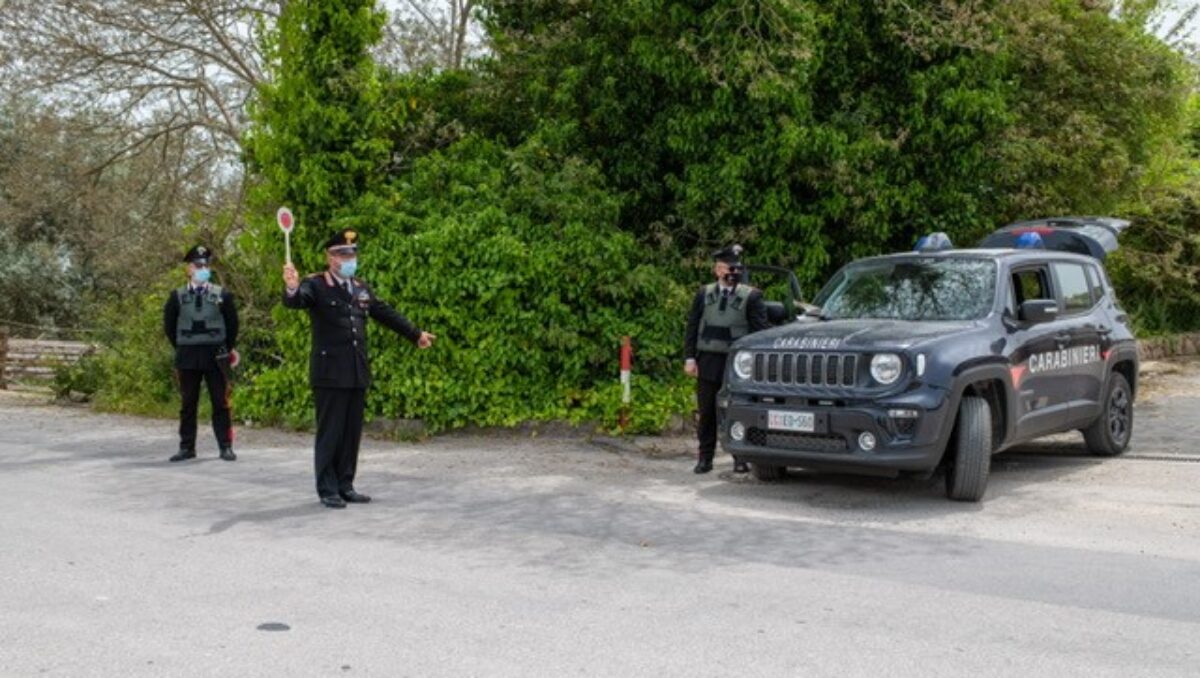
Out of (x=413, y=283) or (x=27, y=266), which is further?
(x=27, y=266)

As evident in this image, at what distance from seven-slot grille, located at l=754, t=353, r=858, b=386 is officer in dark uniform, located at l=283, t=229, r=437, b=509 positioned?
9.99ft

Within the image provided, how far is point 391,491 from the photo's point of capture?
32.4 ft

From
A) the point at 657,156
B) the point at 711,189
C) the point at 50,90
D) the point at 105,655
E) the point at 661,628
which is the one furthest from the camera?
the point at 50,90

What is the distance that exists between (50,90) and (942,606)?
17.5 meters

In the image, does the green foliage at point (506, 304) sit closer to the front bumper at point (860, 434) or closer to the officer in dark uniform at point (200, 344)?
the officer in dark uniform at point (200, 344)

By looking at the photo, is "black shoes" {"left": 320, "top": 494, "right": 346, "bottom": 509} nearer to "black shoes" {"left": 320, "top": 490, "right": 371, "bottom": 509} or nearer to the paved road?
"black shoes" {"left": 320, "top": 490, "right": 371, "bottom": 509}

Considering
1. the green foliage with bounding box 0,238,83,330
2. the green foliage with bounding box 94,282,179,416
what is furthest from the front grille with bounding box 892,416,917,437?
the green foliage with bounding box 0,238,83,330

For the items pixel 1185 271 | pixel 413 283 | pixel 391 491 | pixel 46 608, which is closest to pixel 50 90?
pixel 413 283

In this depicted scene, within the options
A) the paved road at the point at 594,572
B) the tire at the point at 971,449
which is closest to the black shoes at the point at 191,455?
the paved road at the point at 594,572

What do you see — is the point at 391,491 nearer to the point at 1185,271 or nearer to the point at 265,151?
the point at 265,151

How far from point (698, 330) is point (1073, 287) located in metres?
3.41

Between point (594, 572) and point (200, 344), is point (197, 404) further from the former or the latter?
point (594, 572)

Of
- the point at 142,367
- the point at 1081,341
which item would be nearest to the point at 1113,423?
the point at 1081,341

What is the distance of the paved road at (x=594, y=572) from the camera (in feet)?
17.5
